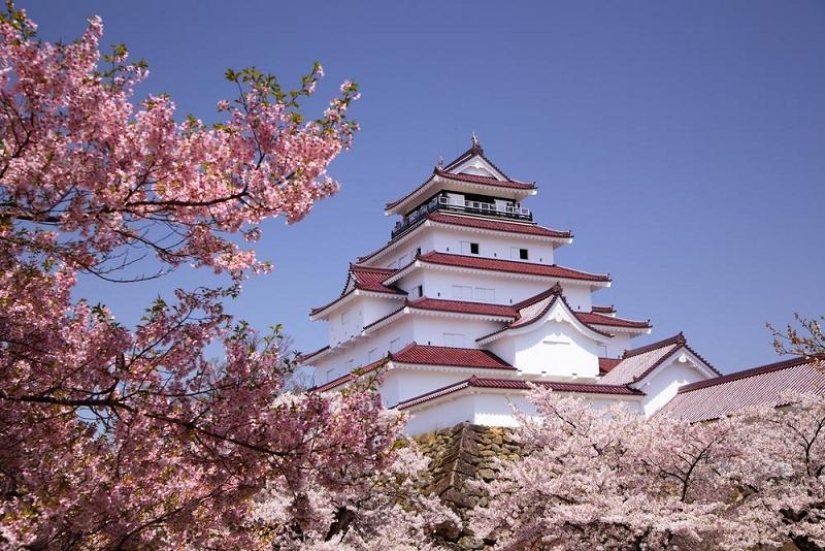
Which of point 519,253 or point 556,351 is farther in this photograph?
point 519,253

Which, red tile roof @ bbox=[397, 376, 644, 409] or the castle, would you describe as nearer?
red tile roof @ bbox=[397, 376, 644, 409]

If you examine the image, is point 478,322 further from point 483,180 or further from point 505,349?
point 483,180

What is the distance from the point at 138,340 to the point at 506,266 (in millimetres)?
29926

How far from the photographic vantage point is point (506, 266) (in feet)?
123

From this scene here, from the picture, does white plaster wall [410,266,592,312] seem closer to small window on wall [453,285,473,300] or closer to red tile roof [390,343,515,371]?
small window on wall [453,285,473,300]

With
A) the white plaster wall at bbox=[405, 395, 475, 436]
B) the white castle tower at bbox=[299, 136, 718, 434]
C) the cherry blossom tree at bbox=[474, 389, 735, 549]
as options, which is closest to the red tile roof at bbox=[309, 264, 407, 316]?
the white castle tower at bbox=[299, 136, 718, 434]

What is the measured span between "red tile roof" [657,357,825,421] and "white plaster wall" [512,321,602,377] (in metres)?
4.78

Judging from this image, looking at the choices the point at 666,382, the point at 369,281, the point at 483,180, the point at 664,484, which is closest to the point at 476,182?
the point at 483,180

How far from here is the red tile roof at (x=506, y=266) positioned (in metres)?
35.8

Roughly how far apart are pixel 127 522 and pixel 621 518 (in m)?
11.2

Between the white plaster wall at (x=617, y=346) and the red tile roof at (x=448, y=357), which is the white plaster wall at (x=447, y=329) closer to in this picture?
the red tile roof at (x=448, y=357)

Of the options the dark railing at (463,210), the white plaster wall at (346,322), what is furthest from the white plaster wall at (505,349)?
the dark railing at (463,210)

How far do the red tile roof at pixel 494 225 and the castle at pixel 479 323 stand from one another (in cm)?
9

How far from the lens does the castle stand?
3008 centimetres
